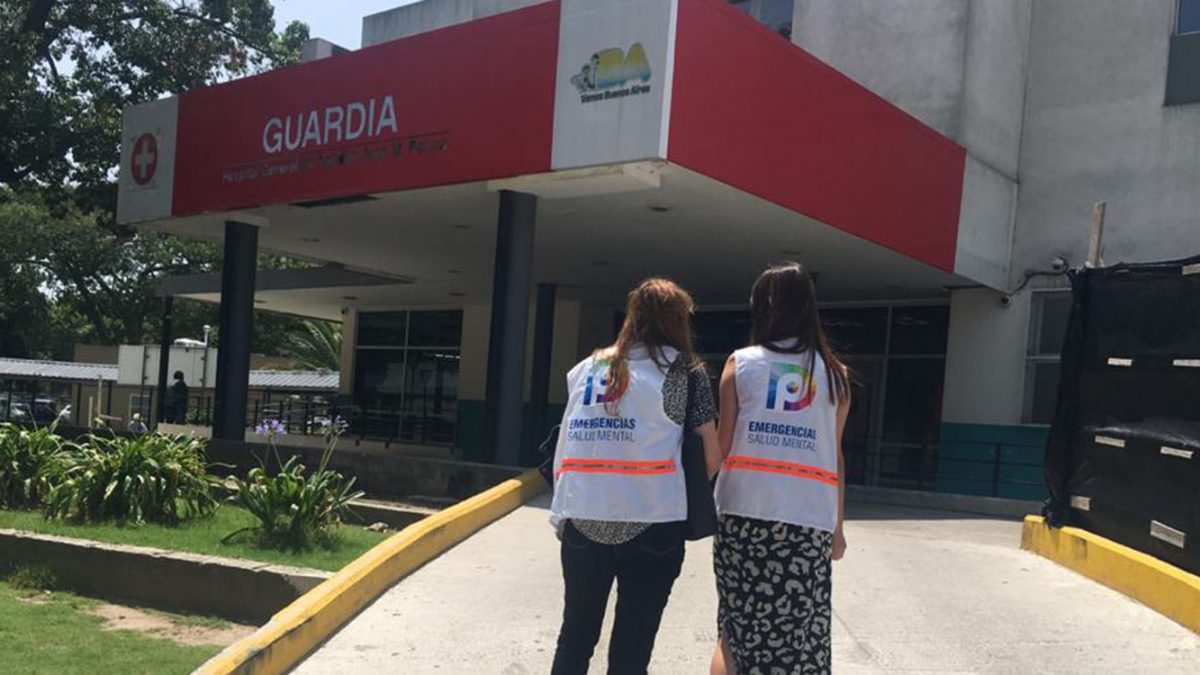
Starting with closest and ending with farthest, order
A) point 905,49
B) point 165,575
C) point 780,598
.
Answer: point 780,598 < point 165,575 < point 905,49

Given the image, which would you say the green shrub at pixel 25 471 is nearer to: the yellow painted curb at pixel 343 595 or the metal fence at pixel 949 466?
the yellow painted curb at pixel 343 595

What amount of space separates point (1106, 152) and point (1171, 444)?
376 inches

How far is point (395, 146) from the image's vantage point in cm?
1057

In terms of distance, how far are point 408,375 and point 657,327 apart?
20970mm

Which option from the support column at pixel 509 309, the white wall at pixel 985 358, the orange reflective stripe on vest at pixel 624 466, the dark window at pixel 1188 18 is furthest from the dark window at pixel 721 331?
the orange reflective stripe on vest at pixel 624 466

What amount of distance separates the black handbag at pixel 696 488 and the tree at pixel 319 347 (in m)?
34.9

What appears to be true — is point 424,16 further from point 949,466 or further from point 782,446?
point 782,446

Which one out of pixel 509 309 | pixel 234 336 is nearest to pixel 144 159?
pixel 234 336

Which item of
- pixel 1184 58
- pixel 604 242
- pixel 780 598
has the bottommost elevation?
pixel 780 598

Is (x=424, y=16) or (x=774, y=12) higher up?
(x=424, y=16)

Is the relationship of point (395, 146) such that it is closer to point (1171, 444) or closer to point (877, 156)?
point (877, 156)

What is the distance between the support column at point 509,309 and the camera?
10117mm

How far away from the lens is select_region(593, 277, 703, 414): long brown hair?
3.39 metres

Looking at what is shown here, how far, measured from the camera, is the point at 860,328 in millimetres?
17875
